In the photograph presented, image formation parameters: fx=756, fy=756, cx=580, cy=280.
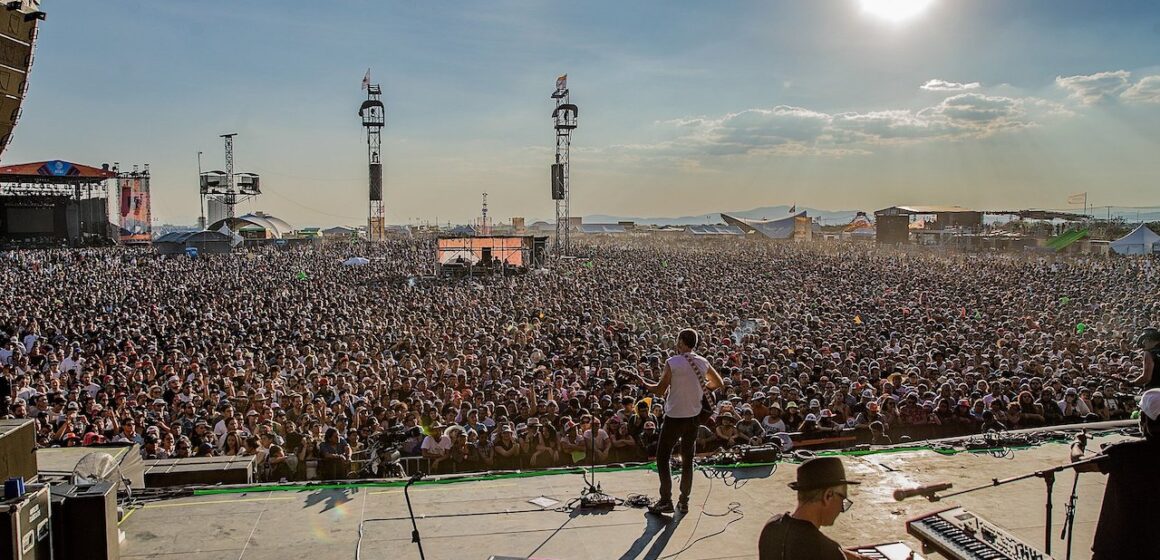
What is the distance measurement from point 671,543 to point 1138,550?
95.0 inches

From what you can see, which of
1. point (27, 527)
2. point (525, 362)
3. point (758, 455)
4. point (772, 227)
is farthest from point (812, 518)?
point (772, 227)

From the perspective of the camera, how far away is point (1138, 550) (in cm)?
363

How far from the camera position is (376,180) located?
56281 mm

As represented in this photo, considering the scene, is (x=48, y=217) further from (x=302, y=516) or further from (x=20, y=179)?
(x=302, y=516)

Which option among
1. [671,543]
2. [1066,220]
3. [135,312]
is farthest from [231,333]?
[1066,220]

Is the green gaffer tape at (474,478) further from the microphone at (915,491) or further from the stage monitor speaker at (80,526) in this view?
the microphone at (915,491)

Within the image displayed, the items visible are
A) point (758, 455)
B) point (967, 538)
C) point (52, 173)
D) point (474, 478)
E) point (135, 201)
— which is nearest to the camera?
point (967, 538)

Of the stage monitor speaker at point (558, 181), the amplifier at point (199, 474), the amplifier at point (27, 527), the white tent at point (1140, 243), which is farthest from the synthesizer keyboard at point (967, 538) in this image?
the stage monitor speaker at point (558, 181)

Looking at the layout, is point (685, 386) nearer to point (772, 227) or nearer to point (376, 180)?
point (376, 180)

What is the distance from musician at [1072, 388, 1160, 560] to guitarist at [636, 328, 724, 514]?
214 centimetres

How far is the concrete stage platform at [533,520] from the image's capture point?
15.4 feet

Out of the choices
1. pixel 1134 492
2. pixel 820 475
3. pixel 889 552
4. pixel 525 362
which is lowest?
pixel 525 362

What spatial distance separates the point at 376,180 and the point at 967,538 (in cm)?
5610

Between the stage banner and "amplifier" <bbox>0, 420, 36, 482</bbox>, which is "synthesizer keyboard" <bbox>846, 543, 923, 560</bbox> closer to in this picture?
"amplifier" <bbox>0, 420, 36, 482</bbox>
